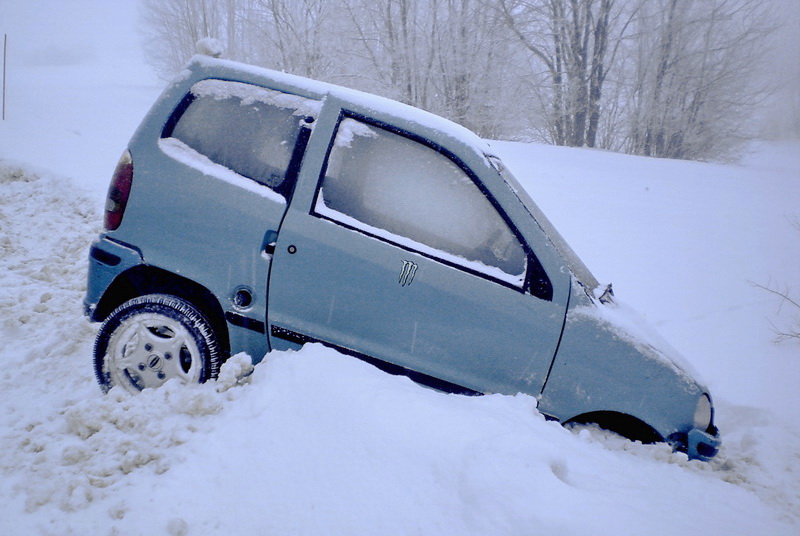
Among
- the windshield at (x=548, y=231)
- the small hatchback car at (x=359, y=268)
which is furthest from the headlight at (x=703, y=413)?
the windshield at (x=548, y=231)

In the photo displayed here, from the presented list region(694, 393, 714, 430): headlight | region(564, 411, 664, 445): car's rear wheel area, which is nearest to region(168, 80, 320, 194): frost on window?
region(564, 411, 664, 445): car's rear wheel area

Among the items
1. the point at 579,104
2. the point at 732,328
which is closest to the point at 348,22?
the point at 579,104

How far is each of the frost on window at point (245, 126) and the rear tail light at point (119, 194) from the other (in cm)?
30

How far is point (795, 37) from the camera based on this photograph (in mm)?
19234

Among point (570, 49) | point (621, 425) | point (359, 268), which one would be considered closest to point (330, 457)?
point (359, 268)

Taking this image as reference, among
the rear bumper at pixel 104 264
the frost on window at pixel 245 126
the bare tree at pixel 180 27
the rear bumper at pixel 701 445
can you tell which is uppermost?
the bare tree at pixel 180 27

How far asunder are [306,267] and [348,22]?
17854mm

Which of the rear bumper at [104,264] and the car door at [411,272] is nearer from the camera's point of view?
the car door at [411,272]

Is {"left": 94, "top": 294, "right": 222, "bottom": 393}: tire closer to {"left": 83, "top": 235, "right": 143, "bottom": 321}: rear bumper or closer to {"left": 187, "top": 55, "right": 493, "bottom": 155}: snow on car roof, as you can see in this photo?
{"left": 83, "top": 235, "right": 143, "bottom": 321}: rear bumper

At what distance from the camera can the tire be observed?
7.75ft

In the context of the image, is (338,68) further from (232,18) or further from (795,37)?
(795,37)

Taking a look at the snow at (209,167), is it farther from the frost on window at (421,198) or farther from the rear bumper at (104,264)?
the rear bumper at (104,264)

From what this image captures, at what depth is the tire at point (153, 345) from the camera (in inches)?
93.0

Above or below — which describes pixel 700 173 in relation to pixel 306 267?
above
